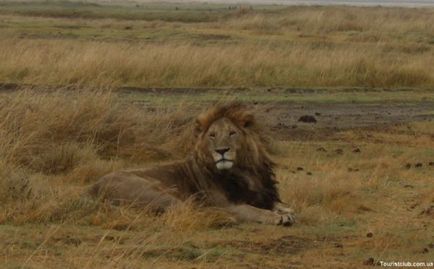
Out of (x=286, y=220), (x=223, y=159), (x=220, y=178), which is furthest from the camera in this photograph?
(x=220, y=178)

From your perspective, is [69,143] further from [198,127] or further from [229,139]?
[229,139]

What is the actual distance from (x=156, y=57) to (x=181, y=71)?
2.34 ft

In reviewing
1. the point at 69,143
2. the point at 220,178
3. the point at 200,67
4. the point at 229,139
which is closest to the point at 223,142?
the point at 229,139

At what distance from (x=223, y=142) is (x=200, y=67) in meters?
15.0

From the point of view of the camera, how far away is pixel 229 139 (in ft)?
30.9

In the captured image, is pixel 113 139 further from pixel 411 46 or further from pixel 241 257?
pixel 411 46

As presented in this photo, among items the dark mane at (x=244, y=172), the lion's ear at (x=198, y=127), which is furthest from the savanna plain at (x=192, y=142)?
the lion's ear at (x=198, y=127)

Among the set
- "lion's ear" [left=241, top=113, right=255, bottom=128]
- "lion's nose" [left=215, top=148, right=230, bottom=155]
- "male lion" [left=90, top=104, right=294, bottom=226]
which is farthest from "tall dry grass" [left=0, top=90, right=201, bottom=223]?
"lion's ear" [left=241, top=113, right=255, bottom=128]

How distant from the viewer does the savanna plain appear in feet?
26.6

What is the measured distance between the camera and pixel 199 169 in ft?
31.5

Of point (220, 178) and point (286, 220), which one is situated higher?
point (220, 178)

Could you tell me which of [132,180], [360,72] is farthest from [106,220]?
[360,72]

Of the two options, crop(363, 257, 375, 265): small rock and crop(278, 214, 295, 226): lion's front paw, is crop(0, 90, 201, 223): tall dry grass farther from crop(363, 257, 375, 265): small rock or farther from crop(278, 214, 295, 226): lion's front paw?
crop(363, 257, 375, 265): small rock

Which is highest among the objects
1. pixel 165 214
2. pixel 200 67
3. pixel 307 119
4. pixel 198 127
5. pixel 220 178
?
pixel 198 127
